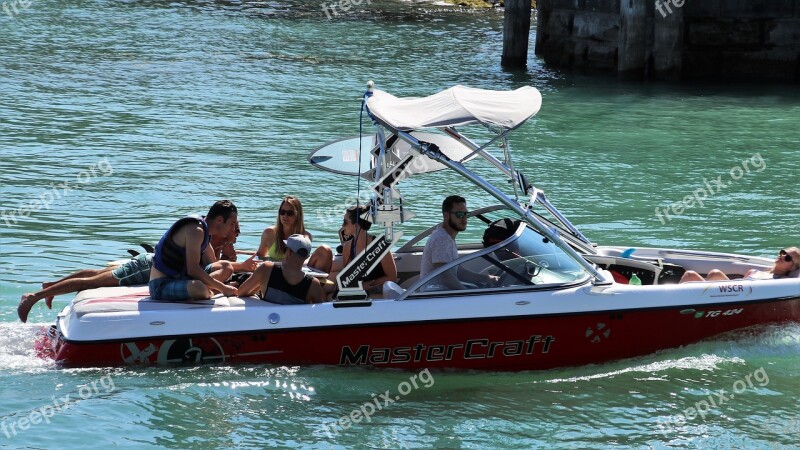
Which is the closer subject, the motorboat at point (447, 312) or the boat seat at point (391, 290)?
the motorboat at point (447, 312)

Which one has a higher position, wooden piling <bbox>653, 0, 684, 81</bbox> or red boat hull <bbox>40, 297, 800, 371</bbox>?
wooden piling <bbox>653, 0, 684, 81</bbox>

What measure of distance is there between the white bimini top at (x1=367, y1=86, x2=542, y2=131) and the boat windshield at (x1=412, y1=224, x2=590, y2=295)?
106 centimetres

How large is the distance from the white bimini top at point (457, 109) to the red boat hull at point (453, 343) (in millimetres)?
1617

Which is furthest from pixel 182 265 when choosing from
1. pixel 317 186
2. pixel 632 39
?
pixel 632 39

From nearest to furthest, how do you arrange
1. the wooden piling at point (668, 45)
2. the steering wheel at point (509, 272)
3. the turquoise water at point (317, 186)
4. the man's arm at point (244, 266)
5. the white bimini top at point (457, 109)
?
1. the turquoise water at point (317, 186)
2. the white bimini top at point (457, 109)
3. the steering wheel at point (509, 272)
4. the man's arm at point (244, 266)
5. the wooden piling at point (668, 45)

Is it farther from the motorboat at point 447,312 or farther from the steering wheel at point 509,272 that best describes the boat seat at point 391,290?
the steering wheel at point 509,272

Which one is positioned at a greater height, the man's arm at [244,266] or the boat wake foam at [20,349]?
the man's arm at [244,266]

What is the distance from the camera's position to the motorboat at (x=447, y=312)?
9.02 meters

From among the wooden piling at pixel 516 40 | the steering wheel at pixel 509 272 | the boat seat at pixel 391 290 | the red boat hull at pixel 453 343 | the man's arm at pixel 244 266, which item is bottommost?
the red boat hull at pixel 453 343

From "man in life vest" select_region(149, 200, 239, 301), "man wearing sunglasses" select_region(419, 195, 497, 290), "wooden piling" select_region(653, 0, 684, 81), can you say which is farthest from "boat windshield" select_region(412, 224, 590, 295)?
"wooden piling" select_region(653, 0, 684, 81)

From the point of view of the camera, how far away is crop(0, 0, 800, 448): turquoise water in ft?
28.8

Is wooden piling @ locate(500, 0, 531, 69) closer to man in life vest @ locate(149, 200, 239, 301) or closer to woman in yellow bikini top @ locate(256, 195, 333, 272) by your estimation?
woman in yellow bikini top @ locate(256, 195, 333, 272)

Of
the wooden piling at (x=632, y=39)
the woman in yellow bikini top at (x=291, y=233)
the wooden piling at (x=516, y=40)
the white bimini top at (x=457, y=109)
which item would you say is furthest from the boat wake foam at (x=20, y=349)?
the wooden piling at (x=516, y=40)

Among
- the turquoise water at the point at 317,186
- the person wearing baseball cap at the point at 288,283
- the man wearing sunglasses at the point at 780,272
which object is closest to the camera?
the turquoise water at the point at 317,186
